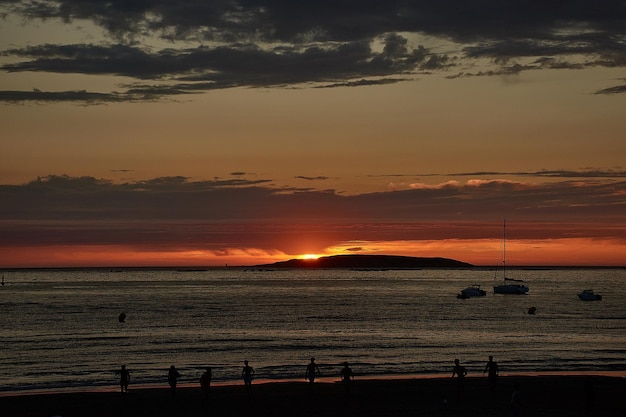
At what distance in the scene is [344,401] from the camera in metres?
41.3

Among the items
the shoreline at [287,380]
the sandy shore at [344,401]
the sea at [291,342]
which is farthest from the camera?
the sea at [291,342]

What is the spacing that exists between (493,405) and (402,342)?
1501 inches

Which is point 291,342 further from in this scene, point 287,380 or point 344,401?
point 344,401

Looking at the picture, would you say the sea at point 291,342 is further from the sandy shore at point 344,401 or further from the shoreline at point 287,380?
the sandy shore at point 344,401

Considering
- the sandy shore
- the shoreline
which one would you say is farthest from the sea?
the sandy shore

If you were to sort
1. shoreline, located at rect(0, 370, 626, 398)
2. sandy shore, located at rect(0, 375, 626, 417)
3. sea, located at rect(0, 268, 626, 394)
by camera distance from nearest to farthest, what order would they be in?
sandy shore, located at rect(0, 375, 626, 417) → shoreline, located at rect(0, 370, 626, 398) → sea, located at rect(0, 268, 626, 394)

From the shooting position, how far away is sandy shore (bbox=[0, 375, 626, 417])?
3872cm

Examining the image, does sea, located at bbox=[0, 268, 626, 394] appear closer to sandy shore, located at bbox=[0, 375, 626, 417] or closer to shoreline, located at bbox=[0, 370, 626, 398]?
shoreline, located at bbox=[0, 370, 626, 398]

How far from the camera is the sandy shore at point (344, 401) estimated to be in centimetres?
3872

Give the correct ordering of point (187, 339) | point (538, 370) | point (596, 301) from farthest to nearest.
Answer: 1. point (596, 301)
2. point (187, 339)
3. point (538, 370)

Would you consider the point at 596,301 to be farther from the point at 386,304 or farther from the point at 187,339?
the point at 187,339

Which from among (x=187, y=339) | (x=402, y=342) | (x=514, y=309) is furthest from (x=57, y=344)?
(x=514, y=309)

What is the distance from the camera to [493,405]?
40062 mm

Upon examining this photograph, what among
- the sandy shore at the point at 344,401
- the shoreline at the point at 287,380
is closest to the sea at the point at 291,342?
the shoreline at the point at 287,380
